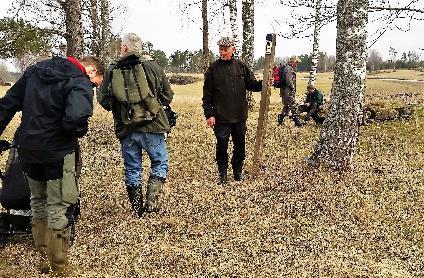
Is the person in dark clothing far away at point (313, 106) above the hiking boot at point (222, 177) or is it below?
above

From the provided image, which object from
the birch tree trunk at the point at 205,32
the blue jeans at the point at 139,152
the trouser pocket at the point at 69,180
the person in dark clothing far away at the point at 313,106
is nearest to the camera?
the trouser pocket at the point at 69,180

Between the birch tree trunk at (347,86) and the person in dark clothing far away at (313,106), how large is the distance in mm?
Answer: 5802

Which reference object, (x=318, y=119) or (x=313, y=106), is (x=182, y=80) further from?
(x=318, y=119)

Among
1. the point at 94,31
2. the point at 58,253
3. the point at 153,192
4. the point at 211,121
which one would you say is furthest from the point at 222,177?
the point at 94,31

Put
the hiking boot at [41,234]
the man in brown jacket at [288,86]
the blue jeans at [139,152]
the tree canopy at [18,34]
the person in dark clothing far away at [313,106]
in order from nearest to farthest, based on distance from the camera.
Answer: the hiking boot at [41,234], the blue jeans at [139,152], the tree canopy at [18,34], the person in dark clothing far away at [313,106], the man in brown jacket at [288,86]

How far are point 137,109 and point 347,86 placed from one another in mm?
3358

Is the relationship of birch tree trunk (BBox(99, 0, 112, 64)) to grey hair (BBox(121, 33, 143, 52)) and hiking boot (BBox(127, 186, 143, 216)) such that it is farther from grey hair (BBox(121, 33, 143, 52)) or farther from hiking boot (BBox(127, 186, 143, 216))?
hiking boot (BBox(127, 186, 143, 216))

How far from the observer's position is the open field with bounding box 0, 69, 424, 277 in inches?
173

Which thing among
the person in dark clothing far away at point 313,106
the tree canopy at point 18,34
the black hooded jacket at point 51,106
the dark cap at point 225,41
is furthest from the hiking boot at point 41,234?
the person in dark clothing far away at point 313,106

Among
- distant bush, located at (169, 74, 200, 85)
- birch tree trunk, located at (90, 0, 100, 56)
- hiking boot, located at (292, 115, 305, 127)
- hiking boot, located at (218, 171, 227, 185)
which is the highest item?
birch tree trunk, located at (90, 0, 100, 56)

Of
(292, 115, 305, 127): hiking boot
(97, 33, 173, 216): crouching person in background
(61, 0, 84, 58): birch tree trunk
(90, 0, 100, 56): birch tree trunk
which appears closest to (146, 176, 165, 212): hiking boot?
(97, 33, 173, 216): crouching person in background

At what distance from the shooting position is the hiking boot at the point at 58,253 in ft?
14.2

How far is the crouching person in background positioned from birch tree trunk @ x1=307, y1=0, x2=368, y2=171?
2833 millimetres

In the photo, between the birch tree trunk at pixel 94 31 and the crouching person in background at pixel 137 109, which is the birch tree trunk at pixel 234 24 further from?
the crouching person in background at pixel 137 109
